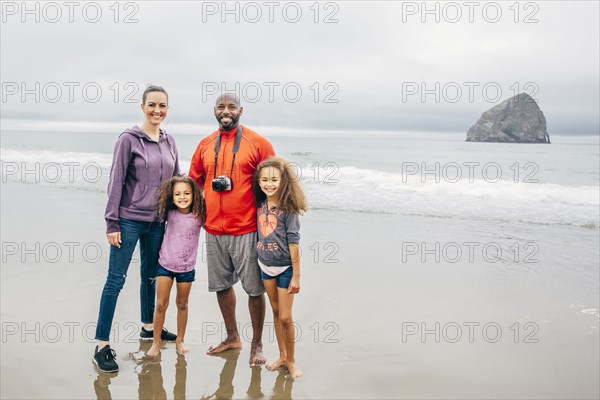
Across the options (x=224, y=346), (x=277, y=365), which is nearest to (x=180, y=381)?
(x=224, y=346)

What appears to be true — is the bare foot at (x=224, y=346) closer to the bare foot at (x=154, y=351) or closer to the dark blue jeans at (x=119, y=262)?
the bare foot at (x=154, y=351)

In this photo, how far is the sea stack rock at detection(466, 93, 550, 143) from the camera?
79688 mm

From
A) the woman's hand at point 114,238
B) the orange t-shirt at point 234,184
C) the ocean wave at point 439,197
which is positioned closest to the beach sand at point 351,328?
the woman's hand at point 114,238

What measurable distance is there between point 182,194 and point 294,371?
5.48ft

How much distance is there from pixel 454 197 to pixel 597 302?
856 centimetres

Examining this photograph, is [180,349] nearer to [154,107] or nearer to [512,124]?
[154,107]

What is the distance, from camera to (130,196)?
3.69 m

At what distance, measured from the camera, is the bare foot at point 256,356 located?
3.72 metres

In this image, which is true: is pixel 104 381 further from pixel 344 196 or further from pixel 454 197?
pixel 454 197

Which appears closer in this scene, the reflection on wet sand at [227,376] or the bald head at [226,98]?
the reflection on wet sand at [227,376]

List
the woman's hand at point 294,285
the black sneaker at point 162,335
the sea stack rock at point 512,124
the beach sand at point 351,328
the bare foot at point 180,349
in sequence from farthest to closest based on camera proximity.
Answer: the sea stack rock at point 512,124, the black sneaker at point 162,335, the bare foot at point 180,349, the woman's hand at point 294,285, the beach sand at point 351,328

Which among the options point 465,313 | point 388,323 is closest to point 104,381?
point 388,323

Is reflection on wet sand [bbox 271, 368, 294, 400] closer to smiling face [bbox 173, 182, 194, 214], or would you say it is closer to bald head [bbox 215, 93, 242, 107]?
smiling face [bbox 173, 182, 194, 214]

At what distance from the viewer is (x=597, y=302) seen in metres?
5.24
